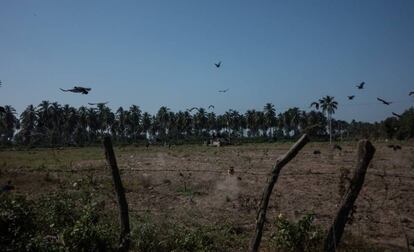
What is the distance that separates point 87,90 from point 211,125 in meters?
106

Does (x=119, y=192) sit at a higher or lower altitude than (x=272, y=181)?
lower

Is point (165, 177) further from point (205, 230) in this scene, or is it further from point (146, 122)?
point (146, 122)

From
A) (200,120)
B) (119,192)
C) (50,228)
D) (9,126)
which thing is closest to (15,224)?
(50,228)

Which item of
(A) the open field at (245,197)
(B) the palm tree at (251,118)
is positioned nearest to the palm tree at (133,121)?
(B) the palm tree at (251,118)

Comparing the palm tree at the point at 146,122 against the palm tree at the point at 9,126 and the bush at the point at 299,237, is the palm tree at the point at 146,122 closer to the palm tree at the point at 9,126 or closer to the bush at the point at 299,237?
the palm tree at the point at 9,126

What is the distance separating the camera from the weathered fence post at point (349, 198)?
6.28 m

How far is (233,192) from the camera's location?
13836 millimetres

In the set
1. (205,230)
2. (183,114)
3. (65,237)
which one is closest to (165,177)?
(205,230)

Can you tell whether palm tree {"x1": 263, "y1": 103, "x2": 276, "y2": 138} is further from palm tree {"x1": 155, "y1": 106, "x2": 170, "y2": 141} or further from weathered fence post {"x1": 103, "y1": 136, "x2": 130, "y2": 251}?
weathered fence post {"x1": 103, "y1": 136, "x2": 130, "y2": 251}

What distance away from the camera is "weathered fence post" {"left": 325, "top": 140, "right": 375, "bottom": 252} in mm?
6284

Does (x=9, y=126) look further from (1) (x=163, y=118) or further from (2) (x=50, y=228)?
(2) (x=50, y=228)

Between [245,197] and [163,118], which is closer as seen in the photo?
[245,197]

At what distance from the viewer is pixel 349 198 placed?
21.1ft

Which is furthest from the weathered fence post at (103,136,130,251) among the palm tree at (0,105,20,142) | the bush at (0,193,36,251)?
the palm tree at (0,105,20,142)
